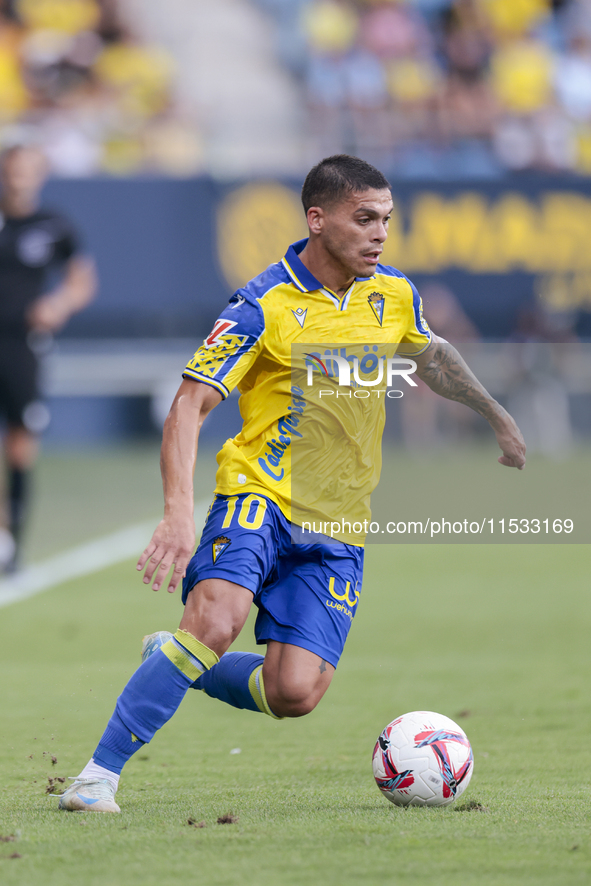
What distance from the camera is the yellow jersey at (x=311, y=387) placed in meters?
4.22

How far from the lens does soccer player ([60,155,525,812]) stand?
383 cm

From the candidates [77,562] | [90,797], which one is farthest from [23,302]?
[90,797]

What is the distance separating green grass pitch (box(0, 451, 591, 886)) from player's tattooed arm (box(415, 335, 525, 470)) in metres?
1.18

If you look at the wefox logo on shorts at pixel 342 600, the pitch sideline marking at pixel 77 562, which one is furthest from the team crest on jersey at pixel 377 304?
the pitch sideline marking at pixel 77 562

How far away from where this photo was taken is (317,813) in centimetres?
370

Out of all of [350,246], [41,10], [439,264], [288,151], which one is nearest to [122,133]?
[288,151]

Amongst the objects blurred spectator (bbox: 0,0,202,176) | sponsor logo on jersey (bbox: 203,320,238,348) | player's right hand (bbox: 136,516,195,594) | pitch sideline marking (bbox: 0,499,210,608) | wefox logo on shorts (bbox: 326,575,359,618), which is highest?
blurred spectator (bbox: 0,0,202,176)

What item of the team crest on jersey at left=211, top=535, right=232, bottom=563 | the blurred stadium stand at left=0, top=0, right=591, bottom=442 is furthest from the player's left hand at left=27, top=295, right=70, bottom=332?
the blurred stadium stand at left=0, top=0, right=591, bottom=442

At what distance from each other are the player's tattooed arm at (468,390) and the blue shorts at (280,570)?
0.68m

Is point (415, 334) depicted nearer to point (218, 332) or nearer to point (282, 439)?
point (282, 439)

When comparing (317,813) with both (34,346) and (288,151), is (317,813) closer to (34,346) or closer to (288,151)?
(34,346)

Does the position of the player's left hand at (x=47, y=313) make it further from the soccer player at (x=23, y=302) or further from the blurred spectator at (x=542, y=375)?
the blurred spectator at (x=542, y=375)

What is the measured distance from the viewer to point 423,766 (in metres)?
3.91

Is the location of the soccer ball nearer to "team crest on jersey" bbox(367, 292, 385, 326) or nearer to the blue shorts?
the blue shorts
